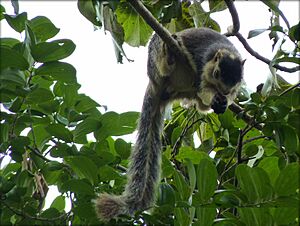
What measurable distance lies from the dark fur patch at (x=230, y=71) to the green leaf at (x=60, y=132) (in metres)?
1.58

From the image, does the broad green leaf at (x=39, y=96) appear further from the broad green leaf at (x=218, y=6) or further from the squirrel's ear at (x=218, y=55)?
the squirrel's ear at (x=218, y=55)

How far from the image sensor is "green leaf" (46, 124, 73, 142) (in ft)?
7.11

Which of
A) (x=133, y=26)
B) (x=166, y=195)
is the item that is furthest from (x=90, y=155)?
(x=133, y=26)

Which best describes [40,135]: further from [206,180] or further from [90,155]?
[206,180]

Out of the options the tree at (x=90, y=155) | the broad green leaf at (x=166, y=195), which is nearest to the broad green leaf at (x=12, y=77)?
the tree at (x=90, y=155)

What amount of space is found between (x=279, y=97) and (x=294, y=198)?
1.71ft

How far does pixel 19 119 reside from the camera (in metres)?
2.07

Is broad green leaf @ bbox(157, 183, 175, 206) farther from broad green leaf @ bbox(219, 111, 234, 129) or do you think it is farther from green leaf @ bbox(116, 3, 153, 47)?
green leaf @ bbox(116, 3, 153, 47)

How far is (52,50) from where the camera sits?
200 centimetres

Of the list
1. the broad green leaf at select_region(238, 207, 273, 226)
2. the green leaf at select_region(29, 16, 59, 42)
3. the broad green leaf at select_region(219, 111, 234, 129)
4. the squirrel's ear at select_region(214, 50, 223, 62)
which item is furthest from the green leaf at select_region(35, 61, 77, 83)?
the squirrel's ear at select_region(214, 50, 223, 62)

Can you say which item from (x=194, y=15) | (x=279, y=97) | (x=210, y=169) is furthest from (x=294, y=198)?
(x=194, y=15)

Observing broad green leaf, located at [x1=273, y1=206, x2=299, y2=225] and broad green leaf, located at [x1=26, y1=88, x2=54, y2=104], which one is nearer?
broad green leaf, located at [x1=273, y1=206, x2=299, y2=225]

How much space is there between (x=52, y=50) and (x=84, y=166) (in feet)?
1.42

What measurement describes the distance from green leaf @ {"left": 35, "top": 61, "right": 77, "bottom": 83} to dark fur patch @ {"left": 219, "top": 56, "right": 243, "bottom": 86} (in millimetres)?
1598
